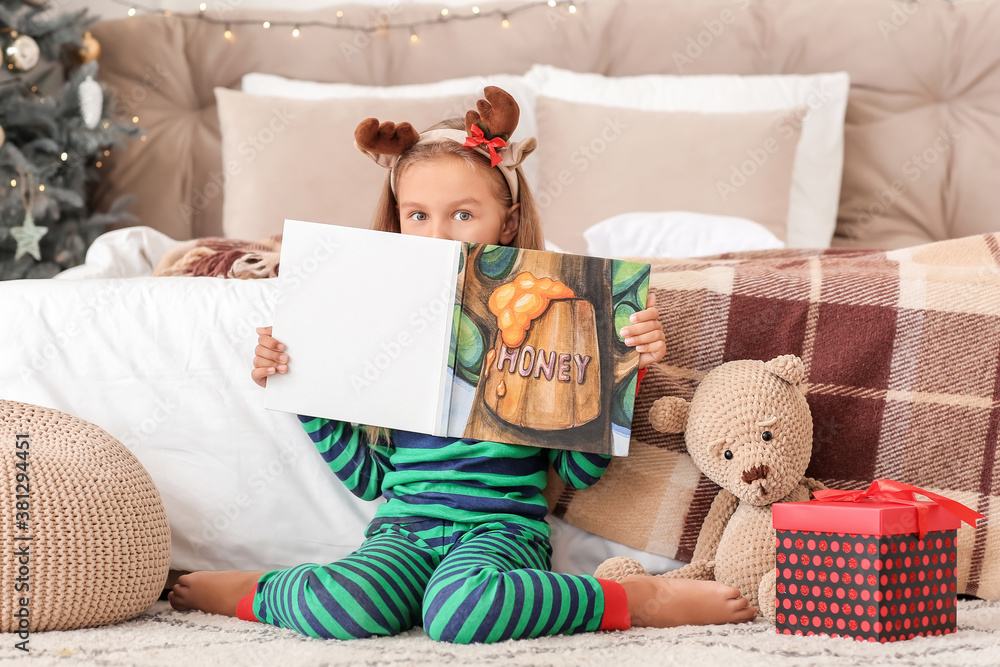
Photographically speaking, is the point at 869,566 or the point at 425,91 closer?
the point at 869,566

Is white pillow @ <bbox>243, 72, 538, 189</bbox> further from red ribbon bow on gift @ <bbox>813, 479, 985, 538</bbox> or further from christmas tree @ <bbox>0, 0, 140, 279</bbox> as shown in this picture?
red ribbon bow on gift @ <bbox>813, 479, 985, 538</bbox>

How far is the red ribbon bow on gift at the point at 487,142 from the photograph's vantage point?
99 cm

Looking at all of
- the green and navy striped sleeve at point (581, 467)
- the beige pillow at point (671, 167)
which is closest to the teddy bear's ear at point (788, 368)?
the green and navy striped sleeve at point (581, 467)

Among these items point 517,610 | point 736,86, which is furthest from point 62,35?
point 517,610

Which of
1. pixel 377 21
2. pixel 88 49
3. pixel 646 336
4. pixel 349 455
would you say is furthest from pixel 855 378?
pixel 88 49

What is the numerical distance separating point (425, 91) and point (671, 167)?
646mm

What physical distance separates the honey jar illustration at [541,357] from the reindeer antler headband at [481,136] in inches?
8.4

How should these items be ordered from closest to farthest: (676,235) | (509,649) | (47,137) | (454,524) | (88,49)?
(509,649) < (454,524) < (676,235) < (47,137) < (88,49)

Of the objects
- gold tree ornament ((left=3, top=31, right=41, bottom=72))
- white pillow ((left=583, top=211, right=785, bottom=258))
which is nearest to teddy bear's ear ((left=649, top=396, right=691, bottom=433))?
white pillow ((left=583, top=211, right=785, bottom=258))

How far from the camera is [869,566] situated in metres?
0.69

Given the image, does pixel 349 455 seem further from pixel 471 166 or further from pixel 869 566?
pixel 869 566

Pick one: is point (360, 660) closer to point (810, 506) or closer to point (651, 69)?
point (810, 506)

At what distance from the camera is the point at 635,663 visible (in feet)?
2.08

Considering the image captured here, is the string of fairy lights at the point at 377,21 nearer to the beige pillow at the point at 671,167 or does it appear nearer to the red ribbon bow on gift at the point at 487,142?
the beige pillow at the point at 671,167
